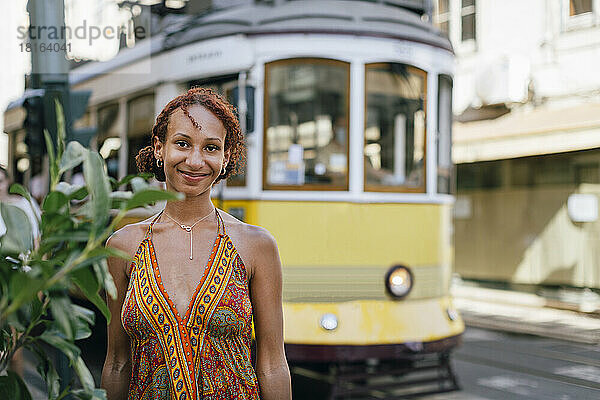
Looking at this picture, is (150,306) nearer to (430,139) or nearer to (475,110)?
(430,139)

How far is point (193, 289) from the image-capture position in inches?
71.3

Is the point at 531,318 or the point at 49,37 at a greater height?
the point at 49,37

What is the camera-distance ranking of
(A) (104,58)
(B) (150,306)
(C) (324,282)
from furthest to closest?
(A) (104,58) < (C) (324,282) < (B) (150,306)

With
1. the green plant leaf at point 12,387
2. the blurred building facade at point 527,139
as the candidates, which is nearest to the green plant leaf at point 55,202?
the green plant leaf at point 12,387

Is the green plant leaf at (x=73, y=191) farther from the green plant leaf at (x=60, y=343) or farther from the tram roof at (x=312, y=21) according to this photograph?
the tram roof at (x=312, y=21)

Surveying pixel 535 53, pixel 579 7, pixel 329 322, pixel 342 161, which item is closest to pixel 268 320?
pixel 329 322

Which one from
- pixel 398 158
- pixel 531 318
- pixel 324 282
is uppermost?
pixel 398 158

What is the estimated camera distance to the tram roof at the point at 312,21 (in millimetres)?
6250

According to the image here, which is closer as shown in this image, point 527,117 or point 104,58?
point 104,58

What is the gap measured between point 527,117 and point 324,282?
874 centimetres

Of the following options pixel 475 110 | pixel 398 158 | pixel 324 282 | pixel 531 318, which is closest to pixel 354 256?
pixel 324 282

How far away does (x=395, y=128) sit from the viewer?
6.57 metres

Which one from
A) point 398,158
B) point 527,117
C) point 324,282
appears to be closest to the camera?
point 324,282

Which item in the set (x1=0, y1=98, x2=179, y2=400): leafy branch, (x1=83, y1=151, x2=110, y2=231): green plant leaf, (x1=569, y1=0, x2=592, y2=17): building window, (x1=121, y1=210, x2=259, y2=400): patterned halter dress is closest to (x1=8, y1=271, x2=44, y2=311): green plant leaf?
(x1=0, y1=98, x2=179, y2=400): leafy branch
